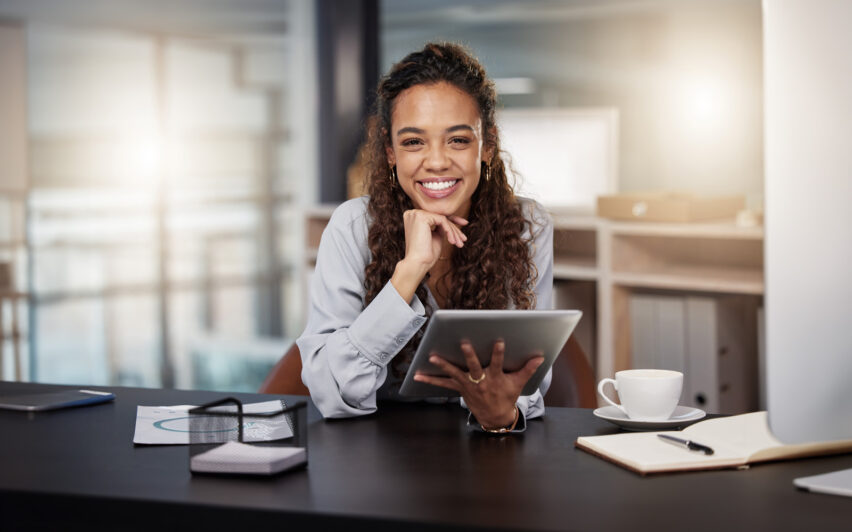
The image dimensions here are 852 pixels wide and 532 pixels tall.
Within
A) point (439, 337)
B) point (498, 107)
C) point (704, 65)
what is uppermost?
point (704, 65)

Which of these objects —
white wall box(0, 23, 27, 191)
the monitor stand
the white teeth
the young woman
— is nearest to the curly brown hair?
the young woman

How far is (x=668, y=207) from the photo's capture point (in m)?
3.37

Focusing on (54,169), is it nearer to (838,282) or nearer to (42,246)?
(42,246)

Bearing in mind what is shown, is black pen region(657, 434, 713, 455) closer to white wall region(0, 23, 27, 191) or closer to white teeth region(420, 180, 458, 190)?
white teeth region(420, 180, 458, 190)

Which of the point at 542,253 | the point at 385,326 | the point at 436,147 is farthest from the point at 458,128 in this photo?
the point at 385,326

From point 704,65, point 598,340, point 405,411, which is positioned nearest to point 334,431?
point 405,411

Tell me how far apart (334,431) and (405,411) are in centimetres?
16

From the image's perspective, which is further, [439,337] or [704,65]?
[704,65]

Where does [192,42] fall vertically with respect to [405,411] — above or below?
above

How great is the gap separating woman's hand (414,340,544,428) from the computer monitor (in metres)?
0.42

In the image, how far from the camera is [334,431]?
52.8 inches

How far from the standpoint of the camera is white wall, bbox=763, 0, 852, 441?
89cm

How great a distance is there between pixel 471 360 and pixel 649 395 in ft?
0.86

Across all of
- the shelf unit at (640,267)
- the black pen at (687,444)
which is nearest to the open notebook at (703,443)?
the black pen at (687,444)
